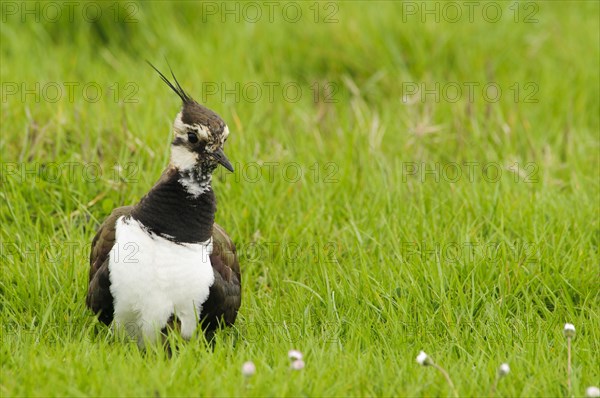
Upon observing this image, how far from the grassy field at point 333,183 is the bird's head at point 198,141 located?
0.82 meters

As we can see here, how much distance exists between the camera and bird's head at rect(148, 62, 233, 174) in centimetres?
434

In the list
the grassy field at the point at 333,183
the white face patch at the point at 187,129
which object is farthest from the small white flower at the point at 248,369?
the white face patch at the point at 187,129

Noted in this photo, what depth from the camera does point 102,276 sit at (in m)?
4.27

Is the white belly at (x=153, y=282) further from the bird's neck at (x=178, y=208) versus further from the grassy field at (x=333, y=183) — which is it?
the grassy field at (x=333, y=183)

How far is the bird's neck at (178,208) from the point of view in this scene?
429 cm

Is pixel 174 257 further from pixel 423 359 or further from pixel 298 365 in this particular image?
pixel 423 359

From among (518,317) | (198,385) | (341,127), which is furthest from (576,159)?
(198,385)

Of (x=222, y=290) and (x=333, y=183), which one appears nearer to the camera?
(x=222, y=290)

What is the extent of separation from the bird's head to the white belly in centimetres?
37

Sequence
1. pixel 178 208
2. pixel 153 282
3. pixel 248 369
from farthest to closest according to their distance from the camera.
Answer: pixel 178 208 < pixel 153 282 < pixel 248 369

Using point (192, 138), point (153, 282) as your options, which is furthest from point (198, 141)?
point (153, 282)

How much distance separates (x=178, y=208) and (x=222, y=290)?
0.42m

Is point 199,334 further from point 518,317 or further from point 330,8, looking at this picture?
point 330,8

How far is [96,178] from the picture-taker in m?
5.64
